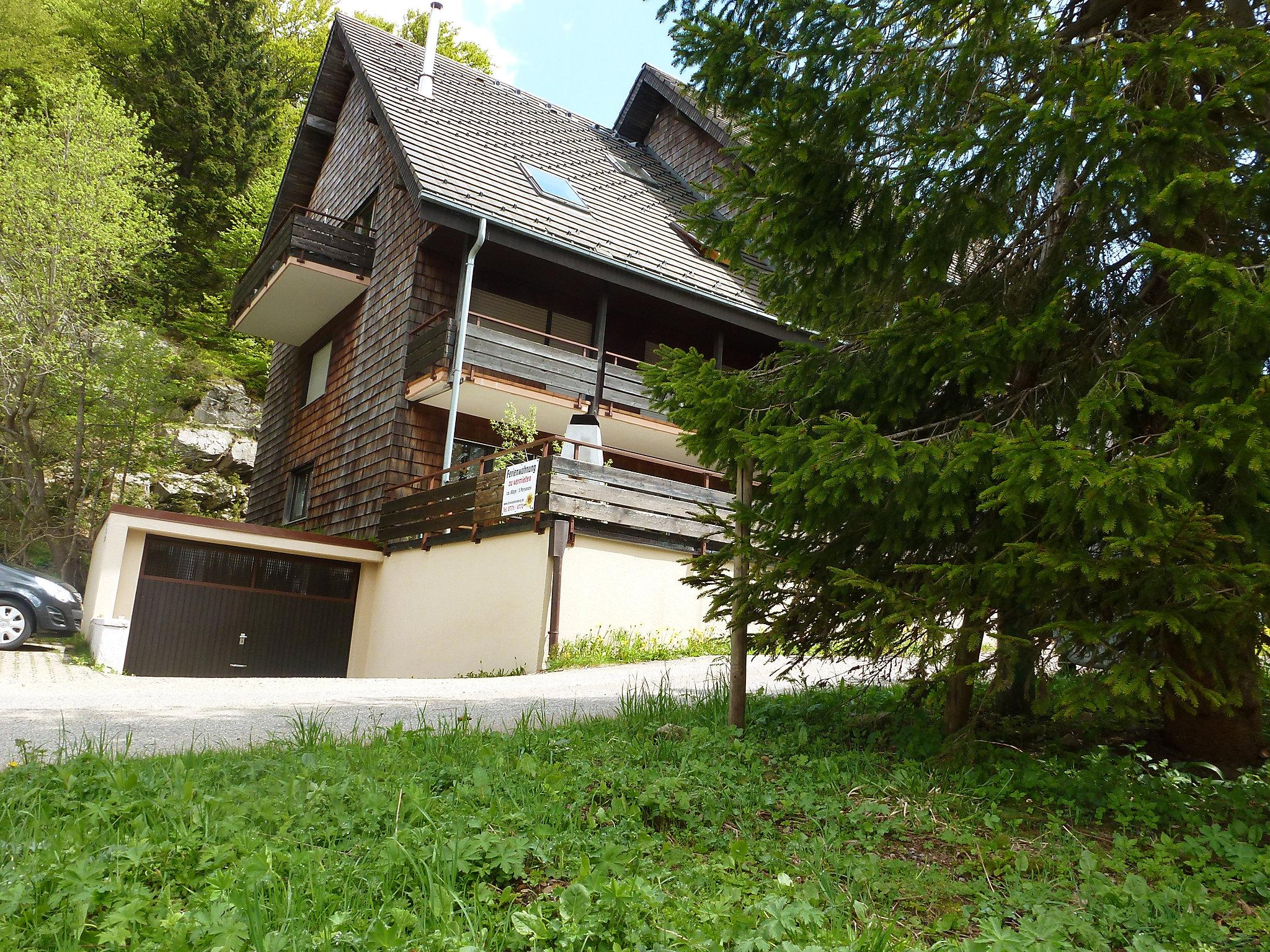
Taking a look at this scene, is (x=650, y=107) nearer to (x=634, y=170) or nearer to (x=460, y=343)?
(x=634, y=170)

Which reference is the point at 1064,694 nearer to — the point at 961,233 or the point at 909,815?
the point at 909,815

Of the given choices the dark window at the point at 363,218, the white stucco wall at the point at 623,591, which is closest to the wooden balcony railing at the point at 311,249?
the dark window at the point at 363,218

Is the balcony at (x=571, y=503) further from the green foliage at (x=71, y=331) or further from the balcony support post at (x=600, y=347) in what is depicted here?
the green foliage at (x=71, y=331)

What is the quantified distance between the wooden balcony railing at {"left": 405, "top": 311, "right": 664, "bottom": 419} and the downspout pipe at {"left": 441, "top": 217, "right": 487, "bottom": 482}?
6.9 inches

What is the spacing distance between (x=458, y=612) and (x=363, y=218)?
1001 cm

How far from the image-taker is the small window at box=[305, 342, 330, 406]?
19031mm

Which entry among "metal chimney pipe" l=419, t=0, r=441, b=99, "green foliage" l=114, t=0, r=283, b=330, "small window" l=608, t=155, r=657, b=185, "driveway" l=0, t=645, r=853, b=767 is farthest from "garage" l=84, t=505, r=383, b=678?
"green foliage" l=114, t=0, r=283, b=330

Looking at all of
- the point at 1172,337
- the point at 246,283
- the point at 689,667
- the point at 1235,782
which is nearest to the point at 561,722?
the point at 1235,782

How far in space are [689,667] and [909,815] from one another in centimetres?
639

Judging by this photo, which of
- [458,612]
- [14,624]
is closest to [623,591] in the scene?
[458,612]

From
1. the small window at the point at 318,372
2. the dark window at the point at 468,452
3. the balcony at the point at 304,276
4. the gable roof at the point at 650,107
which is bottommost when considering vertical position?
the dark window at the point at 468,452

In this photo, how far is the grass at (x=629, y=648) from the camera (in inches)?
432

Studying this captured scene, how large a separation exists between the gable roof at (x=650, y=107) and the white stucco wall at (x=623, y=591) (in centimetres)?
1075

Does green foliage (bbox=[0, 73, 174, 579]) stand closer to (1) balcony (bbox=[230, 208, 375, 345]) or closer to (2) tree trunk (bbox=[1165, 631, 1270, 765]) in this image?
(1) balcony (bbox=[230, 208, 375, 345])
